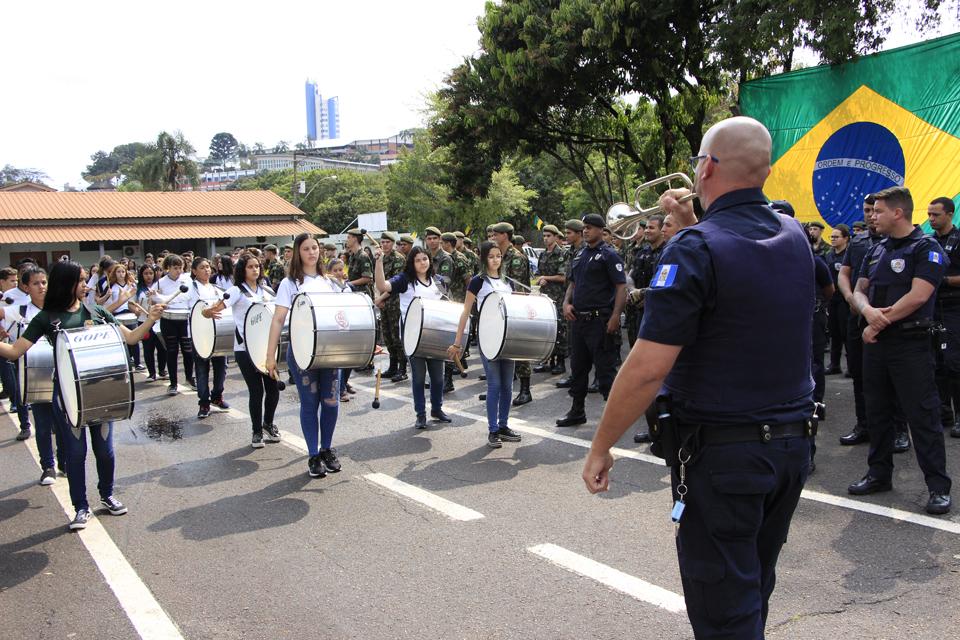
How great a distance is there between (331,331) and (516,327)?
1.93 meters

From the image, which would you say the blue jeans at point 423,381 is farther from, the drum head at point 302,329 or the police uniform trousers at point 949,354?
the police uniform trousers at point 949,354

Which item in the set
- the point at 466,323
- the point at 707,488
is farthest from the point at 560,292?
the point at 707,488

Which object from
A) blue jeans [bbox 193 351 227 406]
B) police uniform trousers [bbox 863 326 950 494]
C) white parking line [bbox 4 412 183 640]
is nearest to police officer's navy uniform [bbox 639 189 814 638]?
white parking line [bbox 4 412 183 640]

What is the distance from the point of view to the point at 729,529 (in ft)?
8.05

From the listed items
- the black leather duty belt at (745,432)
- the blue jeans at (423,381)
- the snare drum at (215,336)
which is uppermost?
the black leather duty belt at (745,432)

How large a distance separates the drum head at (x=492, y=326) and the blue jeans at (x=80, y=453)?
3.45 meters

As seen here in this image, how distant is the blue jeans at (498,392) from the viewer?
742cm

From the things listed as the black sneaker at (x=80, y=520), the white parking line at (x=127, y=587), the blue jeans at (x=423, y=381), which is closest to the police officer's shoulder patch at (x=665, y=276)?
the white parking line at (x=127, y=587)

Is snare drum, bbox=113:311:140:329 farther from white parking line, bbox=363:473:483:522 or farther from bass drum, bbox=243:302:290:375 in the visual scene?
white parking line, bbox=363:473:483:522

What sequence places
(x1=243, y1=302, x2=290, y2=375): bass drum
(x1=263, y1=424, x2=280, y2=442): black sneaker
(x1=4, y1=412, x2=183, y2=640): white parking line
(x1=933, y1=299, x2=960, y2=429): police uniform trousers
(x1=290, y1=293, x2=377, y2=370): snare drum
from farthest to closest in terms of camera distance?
1. (x1=263, y1=424, x2=280, y2=442): black sneaker
2. (x1=243, y1=302, x2=290, y2=375): bass drum
3. (x1=933, y1=299, x2=960, y2=429): police uniform trousers
4. (x1=290, y1=293, x2=377, y2=370): snare drum
5. (x1=4, y1=412, x2=183, y2=640): white parking line

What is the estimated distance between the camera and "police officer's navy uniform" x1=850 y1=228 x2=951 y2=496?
5.17 m

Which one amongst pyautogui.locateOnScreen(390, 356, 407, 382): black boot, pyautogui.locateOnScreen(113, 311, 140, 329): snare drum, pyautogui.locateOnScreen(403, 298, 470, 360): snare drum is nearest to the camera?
pyautogui.locateOnScreen(403, 298, 470, 360): snare drum

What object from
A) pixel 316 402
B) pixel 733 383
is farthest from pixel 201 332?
pixel 733 383

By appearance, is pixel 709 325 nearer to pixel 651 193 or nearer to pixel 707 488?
pixel 707 488
